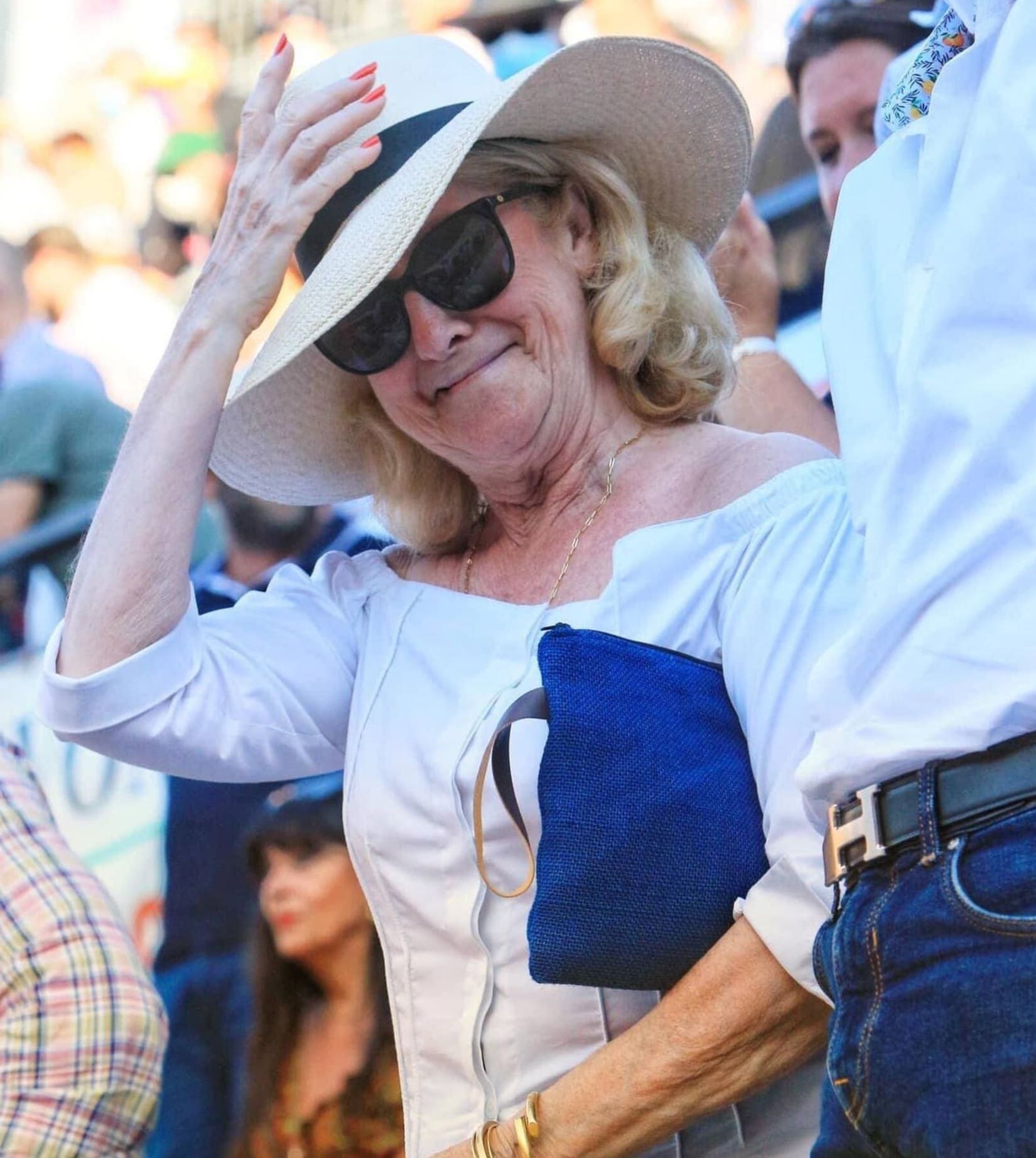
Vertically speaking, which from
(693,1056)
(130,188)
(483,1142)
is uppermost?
(693,1056)

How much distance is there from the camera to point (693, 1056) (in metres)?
1.65

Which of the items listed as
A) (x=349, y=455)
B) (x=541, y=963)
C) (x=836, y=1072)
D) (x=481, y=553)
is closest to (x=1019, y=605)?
(x=836, y=1072)

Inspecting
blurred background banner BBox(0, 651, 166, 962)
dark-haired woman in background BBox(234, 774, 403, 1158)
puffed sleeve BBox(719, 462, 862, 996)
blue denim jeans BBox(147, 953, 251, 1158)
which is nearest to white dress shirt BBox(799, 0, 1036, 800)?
puffed sleeve BBox(719, 462, 862, 996)

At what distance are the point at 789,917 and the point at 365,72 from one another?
112 cm

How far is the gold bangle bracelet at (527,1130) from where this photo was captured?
5.68 feet

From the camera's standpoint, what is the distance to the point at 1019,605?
115cm

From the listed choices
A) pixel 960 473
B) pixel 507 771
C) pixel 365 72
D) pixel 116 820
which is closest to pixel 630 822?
pixel 507 771

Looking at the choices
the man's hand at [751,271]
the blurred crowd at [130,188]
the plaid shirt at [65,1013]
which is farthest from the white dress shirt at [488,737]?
the blurred crowd at [130,188]

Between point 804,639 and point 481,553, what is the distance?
0.59 meters

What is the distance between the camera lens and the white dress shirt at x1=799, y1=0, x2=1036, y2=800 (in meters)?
1.15

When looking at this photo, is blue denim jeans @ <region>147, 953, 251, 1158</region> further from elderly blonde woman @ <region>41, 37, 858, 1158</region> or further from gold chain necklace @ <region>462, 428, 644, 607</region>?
gold chain necklace @ <region>462, 428, 644, 607</region>

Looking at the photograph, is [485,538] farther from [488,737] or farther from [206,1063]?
[206,1063]

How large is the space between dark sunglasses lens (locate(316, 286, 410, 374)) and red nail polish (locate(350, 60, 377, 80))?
27cm

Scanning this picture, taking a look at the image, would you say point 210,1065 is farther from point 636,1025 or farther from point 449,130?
point 449,130
